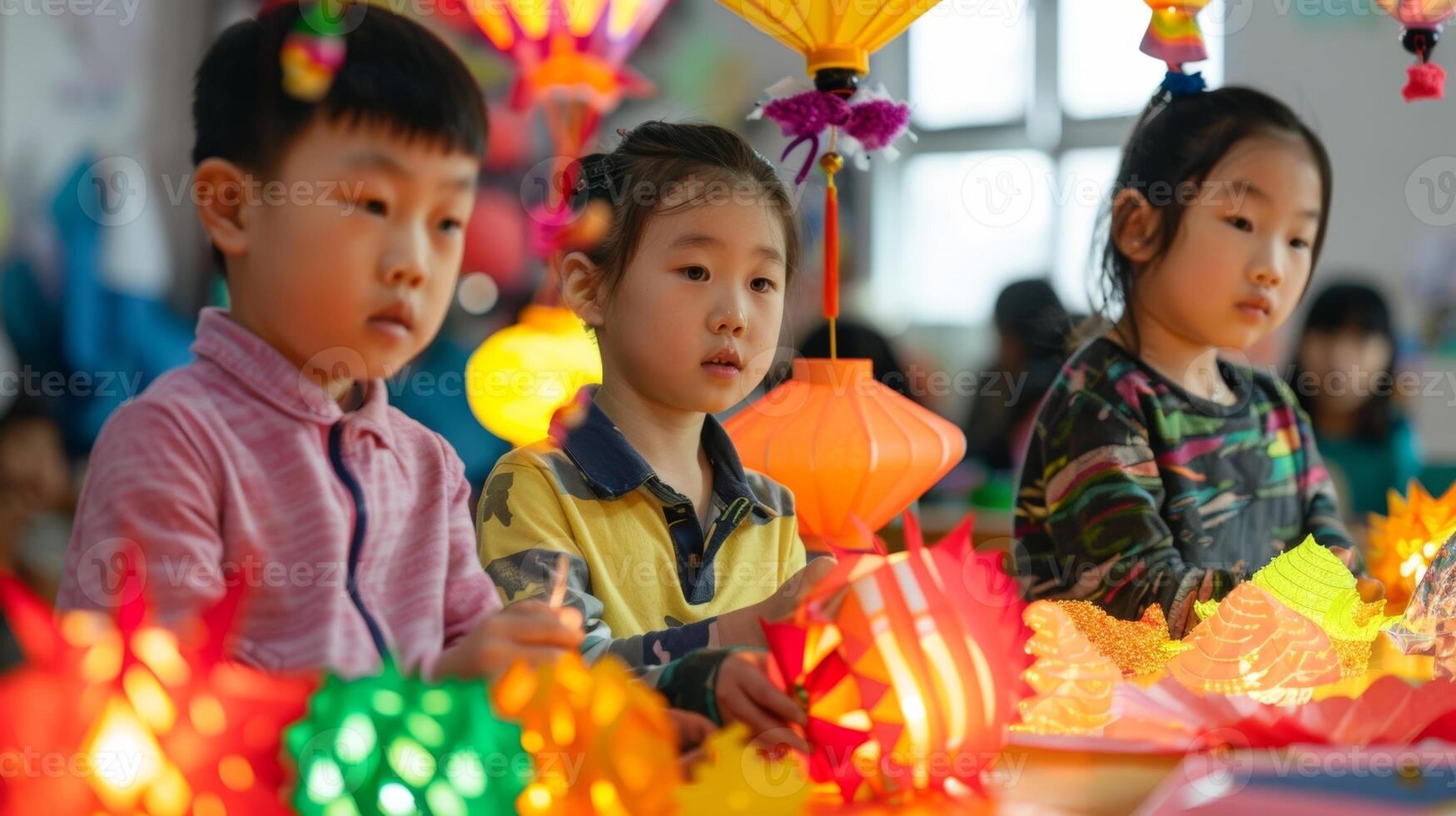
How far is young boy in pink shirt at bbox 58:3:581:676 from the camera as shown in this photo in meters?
0.63

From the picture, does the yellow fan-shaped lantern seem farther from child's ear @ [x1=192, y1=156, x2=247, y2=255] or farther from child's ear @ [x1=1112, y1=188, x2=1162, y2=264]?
child's ear @ [x1=192, y1=156, x2=247, y2=255]

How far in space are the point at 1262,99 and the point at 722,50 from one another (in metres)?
3.64

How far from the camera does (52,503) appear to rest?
175 cm

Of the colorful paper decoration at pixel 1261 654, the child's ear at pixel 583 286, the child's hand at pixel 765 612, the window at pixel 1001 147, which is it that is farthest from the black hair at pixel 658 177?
the window at pixel 1001 147

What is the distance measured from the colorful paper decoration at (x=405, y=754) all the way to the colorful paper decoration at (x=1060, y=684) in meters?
0.33

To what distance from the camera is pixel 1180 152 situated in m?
1.31

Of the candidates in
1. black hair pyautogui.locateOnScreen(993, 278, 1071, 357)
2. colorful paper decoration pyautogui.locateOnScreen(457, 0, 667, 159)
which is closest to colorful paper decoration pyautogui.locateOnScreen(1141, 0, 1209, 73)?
colorful paper decoration pyautogui.locateOnScreen(457, 0, 667, 159)

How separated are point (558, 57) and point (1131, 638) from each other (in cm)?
198

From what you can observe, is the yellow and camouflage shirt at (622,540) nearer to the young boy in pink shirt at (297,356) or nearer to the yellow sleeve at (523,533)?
the yellow sleeve at (523,533)

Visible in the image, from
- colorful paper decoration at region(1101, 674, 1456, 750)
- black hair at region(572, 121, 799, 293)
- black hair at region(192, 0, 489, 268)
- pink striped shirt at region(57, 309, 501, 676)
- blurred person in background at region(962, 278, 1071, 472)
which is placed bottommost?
blurred person in background at region(962, 278, 1071, 472)

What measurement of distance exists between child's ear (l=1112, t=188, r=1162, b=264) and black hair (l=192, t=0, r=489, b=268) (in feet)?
2.69

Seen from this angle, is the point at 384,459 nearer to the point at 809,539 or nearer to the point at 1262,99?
the point at 809,539

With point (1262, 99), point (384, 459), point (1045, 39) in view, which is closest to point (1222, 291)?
point (1262, 99)

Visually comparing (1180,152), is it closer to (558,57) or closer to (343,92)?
(343,92)
